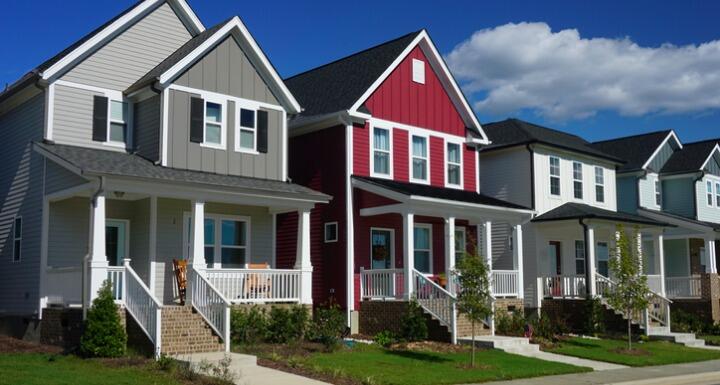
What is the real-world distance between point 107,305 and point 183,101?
710 centimetres

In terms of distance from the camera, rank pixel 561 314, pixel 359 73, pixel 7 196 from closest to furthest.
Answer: pixel 7 196 < pixel 359 73 < pixel 561 314

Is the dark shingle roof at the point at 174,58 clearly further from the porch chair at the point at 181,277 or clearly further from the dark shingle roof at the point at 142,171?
the porch chair at the point at 181,277

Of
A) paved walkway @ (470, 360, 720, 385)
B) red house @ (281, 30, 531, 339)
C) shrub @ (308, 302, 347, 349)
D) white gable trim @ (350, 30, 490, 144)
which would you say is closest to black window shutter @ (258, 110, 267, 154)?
red house @ (281, 30, 531, 339)

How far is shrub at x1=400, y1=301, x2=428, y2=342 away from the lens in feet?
74.6

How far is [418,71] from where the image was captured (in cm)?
2823

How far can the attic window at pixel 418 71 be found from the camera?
1107 inches

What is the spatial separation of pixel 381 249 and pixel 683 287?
615 inches

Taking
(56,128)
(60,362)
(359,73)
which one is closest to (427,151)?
(359,73)

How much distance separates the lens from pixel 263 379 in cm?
1585

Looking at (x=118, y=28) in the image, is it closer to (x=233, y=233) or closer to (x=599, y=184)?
(x=233, y=233)

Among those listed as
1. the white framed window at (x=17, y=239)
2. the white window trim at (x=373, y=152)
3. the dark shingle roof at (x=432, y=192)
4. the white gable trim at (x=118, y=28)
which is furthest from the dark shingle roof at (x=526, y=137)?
the white framed window at (x=17, y=239)

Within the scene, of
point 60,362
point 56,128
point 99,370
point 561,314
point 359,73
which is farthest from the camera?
point 561,314

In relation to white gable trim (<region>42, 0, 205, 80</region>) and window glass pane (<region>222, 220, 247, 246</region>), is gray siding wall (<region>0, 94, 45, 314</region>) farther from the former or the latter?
window glass pane (<region>222, 220, 247, 246</region>)

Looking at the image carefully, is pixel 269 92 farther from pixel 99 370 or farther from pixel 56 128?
pixel 99 370
